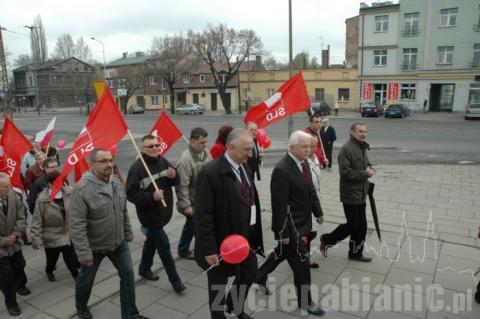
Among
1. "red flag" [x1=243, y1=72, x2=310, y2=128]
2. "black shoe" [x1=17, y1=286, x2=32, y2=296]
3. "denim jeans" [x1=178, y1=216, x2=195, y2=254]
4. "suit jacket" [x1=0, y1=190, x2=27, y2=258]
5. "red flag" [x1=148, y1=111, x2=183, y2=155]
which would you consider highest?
"red flag" [x1=243, y1=72, x2=310, y2=128]

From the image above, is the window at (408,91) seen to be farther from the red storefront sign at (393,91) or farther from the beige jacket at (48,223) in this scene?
the beige jacket at (48,223)

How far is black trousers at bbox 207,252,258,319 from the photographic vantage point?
3.24 metres

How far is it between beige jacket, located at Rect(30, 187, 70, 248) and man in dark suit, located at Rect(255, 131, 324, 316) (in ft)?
8.62

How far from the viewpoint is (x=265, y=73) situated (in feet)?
165

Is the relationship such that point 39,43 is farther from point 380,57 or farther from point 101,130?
point 101,130

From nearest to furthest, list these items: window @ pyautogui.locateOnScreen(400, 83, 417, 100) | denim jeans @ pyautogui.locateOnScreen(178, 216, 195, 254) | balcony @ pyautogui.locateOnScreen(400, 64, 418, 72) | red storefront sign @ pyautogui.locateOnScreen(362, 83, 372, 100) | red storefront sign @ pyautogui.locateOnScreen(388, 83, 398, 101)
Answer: denim jeans @ pyautogui.locateOnScreen(178, 216, 195, 254)
balcony @ pyautogui.locateOnScreen(400, 64, 418, 72)
window @ pyautogui.locateOnScreen(400, 83, 417, 100)
red storefront sign @ pyautogui.locateOnScreen(388, 83, 398, 101)
red storefront sign @ pyautogui.locateOnScreen(362, 83, 372, 100)

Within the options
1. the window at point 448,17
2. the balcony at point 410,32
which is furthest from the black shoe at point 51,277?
the window at point 448,17

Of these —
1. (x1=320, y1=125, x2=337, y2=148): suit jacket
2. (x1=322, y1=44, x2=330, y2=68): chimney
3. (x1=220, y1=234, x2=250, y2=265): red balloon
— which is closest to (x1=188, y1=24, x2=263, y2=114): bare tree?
(x1=322, y1=44, x2=330, y2=68): chimney

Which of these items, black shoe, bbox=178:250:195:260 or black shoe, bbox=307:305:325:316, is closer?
black shoe, bbox=307:305:325:316

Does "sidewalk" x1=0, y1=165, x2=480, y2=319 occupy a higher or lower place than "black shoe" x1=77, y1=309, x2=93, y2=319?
lower

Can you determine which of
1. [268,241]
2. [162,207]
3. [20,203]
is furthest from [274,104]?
[20,203]

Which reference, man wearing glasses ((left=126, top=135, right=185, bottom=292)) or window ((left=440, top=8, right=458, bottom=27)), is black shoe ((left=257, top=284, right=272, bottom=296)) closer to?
man wearing glasses ((left=126, top=135, right=185, bottom=292))

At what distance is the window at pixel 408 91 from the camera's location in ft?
131

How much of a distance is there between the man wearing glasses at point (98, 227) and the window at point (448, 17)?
1694 inches
